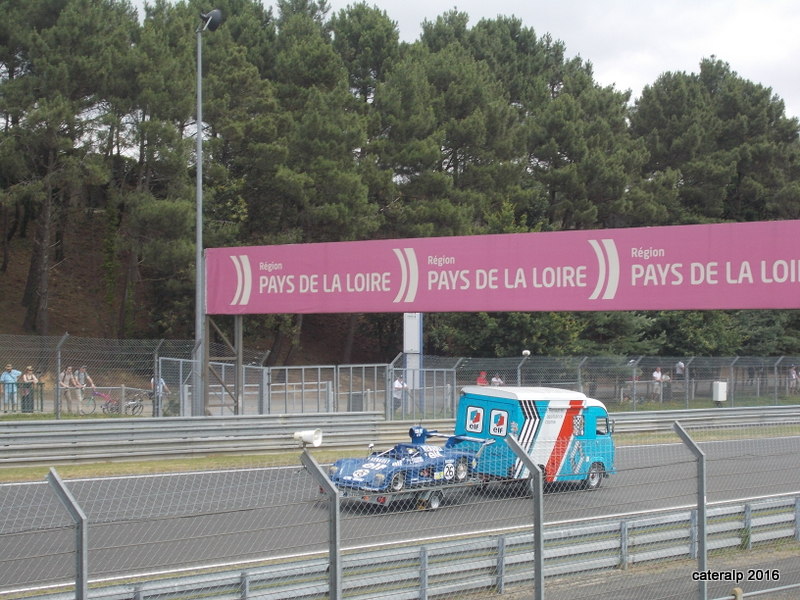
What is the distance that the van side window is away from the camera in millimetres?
14938

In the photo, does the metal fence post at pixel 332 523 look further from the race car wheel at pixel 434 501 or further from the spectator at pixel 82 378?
the spectator at pixel 82 378

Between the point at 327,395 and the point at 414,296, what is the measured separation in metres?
4.41

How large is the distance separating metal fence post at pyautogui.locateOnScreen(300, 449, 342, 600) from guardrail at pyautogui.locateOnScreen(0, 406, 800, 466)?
1046 centimetres

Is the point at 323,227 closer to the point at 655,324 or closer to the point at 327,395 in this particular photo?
the point at 655,324

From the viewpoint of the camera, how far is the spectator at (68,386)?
22.6 meters

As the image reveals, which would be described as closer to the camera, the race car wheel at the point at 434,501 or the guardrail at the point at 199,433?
the race car wheel at the point at 434,501

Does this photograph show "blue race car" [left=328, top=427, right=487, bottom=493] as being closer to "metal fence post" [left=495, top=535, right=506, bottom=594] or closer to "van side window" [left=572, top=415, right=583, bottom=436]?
"van side window" [left=572, top=415, right=583, bottom=436]

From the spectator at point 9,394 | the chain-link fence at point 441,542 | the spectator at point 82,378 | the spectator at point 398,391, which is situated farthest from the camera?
the spectator at point 82,378

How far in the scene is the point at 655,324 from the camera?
41594 mm

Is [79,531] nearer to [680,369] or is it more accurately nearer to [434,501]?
[434,501]

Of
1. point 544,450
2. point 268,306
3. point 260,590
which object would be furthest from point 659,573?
point 268,306

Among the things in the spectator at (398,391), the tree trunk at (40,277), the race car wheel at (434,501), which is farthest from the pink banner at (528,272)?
the tree trunk at (40,277)

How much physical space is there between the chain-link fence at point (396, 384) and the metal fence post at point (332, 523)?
15593mm

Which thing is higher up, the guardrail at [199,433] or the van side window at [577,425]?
the van side window at [577,425]
